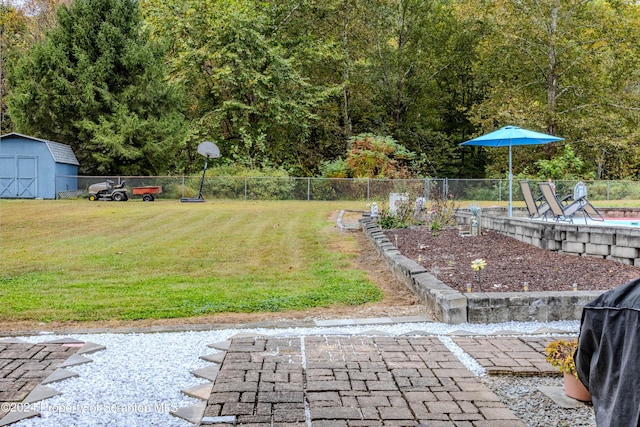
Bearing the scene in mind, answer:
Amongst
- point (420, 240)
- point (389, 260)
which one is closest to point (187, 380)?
point (389, 260)

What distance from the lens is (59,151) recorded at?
21.7 meters

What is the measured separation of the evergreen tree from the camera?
72.8 feet

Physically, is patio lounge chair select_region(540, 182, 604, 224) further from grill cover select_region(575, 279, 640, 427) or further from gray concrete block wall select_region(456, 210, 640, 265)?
grill cover select_region(575, 279, 640, 427)

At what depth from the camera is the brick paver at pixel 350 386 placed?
272cm

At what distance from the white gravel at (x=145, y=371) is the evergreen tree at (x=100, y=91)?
19320 millimetres

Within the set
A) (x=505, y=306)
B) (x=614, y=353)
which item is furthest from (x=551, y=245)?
(x=614, y=353)

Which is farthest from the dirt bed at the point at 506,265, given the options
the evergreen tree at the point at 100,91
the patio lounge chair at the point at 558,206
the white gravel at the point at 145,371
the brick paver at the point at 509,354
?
the evergreen tree at the point at 100,91

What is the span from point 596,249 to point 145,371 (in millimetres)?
6445

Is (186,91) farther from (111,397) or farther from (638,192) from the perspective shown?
(111,397)

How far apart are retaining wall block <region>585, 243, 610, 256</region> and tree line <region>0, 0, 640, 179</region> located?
14.3 m

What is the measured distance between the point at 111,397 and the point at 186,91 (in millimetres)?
24639

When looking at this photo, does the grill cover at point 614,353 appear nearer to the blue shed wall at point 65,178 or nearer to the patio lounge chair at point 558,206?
the patio lounge chair at point 558,206

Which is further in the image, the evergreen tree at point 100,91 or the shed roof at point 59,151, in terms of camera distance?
the evergreen tree at point 100,91

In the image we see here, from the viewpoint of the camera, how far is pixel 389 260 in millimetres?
7473
